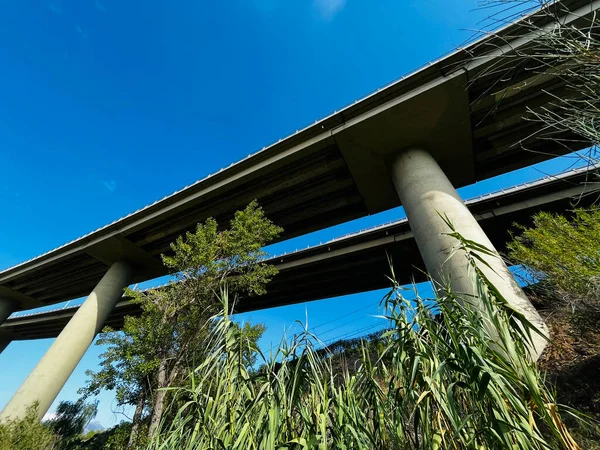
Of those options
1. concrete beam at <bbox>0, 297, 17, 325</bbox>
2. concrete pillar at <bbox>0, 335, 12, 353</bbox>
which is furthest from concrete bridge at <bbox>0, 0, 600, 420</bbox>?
concrete pillar at <bbox>0, 335, 12, 353</bbox>

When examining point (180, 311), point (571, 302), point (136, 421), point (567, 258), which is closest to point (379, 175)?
point (567, 258)

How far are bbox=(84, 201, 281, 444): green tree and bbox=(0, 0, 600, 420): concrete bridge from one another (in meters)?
3.93

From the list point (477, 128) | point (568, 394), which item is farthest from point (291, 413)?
point (477, 128)

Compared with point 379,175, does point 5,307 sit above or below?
above

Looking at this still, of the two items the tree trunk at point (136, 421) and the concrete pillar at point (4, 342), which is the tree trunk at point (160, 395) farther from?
the concrete pillar at point (4, 342)

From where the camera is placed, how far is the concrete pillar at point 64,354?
11.7 m

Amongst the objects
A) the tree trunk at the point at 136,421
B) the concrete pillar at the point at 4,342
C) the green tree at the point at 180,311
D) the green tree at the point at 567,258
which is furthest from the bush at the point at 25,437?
the concrete pillar at the point at 4,342

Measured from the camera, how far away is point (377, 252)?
1576 cm

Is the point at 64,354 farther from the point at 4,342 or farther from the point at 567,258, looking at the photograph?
the point at 4,342

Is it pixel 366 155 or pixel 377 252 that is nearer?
pixel 366 155

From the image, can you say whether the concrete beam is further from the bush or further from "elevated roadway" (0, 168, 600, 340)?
the bush

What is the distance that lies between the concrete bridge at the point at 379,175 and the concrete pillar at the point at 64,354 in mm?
47

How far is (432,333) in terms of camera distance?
181 centimetres

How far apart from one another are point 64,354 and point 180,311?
9.31 m
